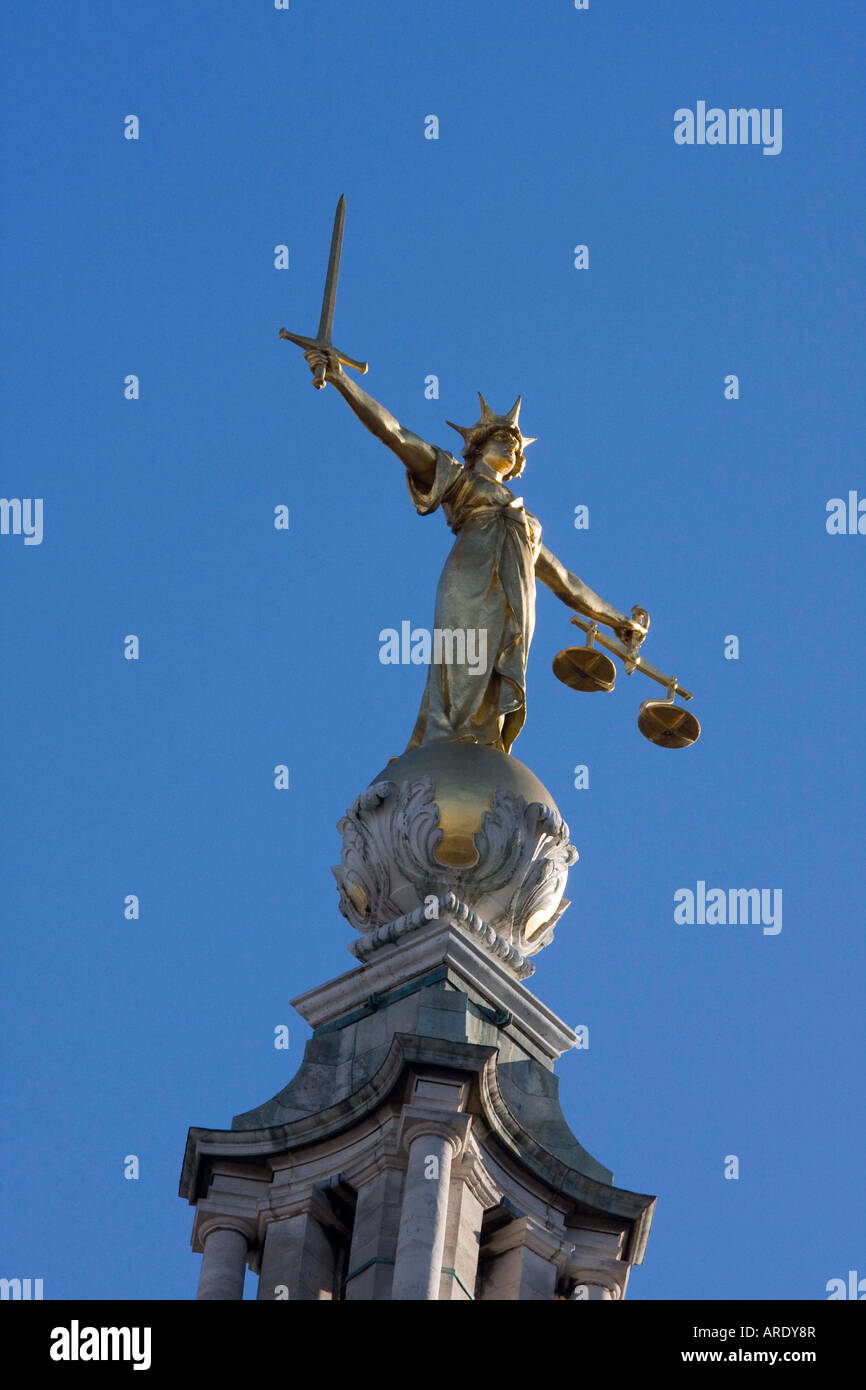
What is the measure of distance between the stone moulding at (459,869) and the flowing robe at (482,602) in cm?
153

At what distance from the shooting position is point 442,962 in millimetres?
38125

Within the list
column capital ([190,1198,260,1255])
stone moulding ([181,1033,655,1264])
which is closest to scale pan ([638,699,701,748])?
stone moulding ([181,1033,655,1264])

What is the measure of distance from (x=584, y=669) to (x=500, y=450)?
2.82 m

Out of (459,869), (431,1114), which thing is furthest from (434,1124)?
(459,869)

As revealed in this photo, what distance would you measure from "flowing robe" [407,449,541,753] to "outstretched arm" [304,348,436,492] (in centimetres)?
14

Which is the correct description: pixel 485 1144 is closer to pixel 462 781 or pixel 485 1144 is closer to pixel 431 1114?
pixel 431 1114

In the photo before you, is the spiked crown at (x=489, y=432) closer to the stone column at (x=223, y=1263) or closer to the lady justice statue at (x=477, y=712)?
the lady justice statue at (x=477, y=712)

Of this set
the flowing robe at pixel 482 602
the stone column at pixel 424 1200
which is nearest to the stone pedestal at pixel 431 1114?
the stone column at pixel 424 1200

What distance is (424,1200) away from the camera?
3500 cm

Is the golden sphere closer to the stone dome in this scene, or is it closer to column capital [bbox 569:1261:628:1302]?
the stone dome

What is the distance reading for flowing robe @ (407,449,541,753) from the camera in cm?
4084

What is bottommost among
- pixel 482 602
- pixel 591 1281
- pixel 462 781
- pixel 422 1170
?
pixel 591 1281

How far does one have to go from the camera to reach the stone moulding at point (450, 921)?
38.3 meters
